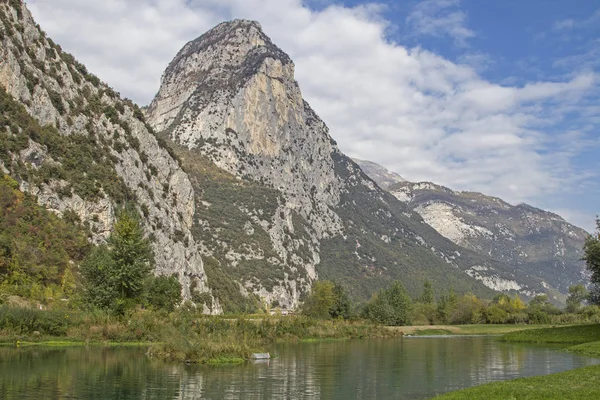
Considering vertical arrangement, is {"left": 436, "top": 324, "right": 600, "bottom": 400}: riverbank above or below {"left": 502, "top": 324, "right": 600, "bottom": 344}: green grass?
above

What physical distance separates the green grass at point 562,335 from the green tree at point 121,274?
6378cm

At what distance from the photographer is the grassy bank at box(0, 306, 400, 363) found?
51.4m

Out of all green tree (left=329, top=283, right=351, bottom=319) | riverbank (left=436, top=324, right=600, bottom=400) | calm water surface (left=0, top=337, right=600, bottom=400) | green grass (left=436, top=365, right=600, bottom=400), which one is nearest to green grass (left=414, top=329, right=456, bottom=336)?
green tree (left=329, top=283, right=351, bottom=319)

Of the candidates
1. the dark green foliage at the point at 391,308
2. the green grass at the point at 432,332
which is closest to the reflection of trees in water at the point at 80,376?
the green grass at the point at 432,332

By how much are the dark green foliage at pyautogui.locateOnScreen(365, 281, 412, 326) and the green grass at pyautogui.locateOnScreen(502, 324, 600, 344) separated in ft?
138

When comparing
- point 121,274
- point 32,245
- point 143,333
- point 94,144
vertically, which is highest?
point 94,144

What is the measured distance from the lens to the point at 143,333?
67188mm

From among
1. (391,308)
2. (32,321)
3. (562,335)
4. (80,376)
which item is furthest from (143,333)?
(391,308)

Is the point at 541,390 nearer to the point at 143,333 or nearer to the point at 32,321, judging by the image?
the point at 143,333

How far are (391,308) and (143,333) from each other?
296 feet

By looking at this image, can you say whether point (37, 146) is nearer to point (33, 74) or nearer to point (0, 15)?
point (33, 74)

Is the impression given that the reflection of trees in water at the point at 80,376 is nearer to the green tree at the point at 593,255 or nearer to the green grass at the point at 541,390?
the green grass at the point at 541,390

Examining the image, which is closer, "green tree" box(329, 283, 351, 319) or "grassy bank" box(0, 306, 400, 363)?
"grassy bank" box(0, 306, 400, 363)

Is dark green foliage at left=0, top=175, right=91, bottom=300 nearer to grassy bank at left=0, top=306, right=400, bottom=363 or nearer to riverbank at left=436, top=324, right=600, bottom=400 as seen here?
grassy bank at left=0, top=306, right=400, bottom=363
